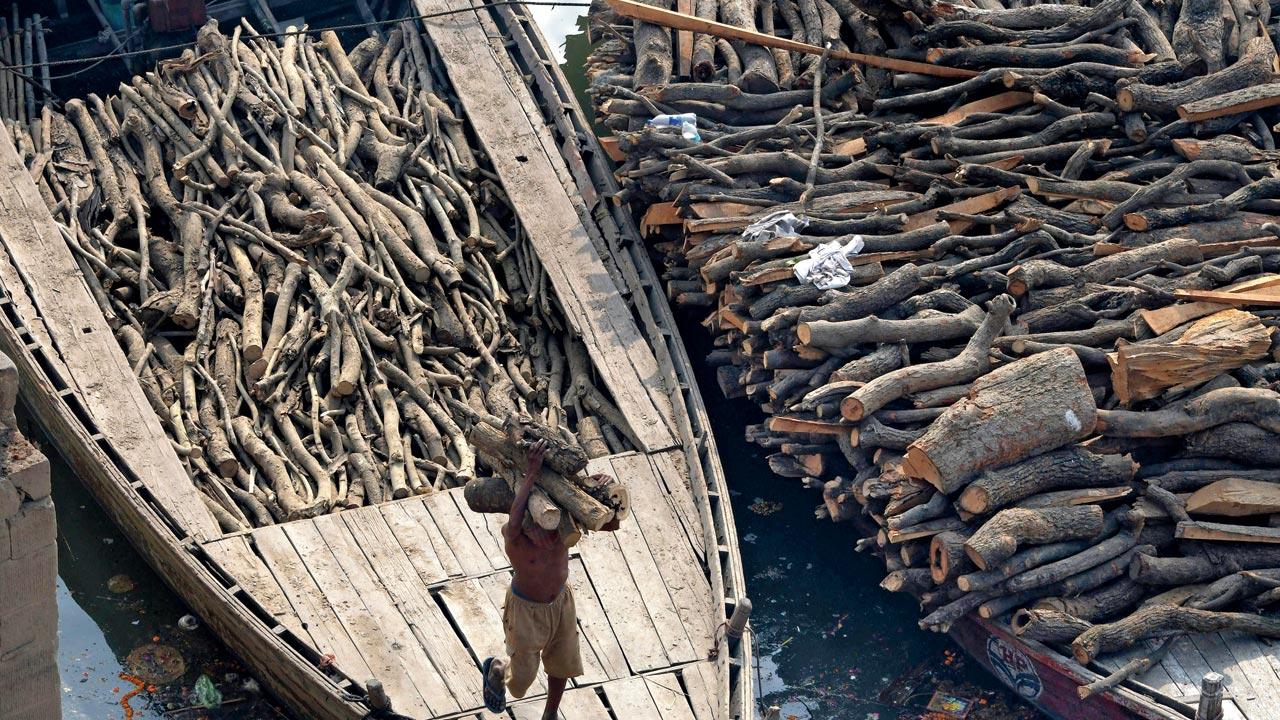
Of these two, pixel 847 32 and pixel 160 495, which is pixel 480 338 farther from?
pixel 847 32

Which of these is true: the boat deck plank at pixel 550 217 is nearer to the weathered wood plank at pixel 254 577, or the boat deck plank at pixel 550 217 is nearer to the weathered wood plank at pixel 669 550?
the weathered wood plank at pixel 669 550

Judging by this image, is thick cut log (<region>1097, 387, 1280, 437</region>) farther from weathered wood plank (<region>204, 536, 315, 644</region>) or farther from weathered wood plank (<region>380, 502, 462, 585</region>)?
weathered wood plank (<region>204, 536, 315, 644</region>)

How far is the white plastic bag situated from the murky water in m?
3.05

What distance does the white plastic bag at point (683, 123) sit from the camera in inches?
655

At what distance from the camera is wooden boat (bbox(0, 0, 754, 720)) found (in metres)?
12.3

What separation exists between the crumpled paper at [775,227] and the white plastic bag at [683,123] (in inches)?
57.9

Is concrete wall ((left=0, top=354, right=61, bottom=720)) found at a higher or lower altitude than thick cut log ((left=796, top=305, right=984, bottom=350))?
lower

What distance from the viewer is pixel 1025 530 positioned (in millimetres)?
12656

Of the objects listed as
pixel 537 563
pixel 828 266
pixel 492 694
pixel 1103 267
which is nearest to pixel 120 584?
pixel 492 694

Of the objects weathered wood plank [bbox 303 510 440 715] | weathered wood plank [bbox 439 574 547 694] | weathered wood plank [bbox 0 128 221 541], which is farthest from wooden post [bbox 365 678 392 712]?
weathered wood plank [bbox 0 128 221 541]

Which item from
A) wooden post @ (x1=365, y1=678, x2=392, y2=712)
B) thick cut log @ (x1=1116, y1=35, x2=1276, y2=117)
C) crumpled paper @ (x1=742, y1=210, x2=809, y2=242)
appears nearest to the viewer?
wooden post @ (x1=365, y1=678, x2=392, y2=712)

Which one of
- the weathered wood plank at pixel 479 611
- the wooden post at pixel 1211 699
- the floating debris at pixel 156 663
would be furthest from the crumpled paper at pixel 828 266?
the floating debris at pixel 156 663

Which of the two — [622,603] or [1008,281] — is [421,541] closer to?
[622,603]

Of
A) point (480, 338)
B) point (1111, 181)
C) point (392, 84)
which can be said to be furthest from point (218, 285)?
point (1111, 181)
